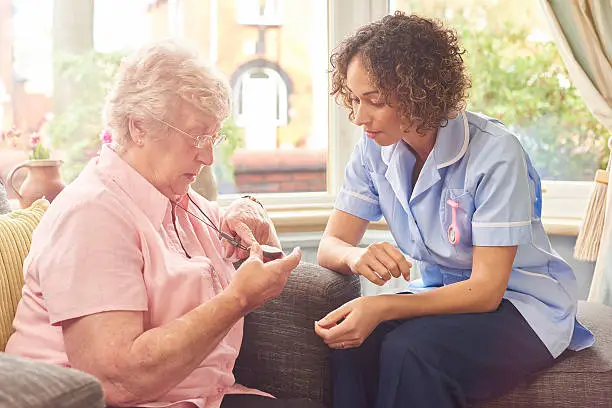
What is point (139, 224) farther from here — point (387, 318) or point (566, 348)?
point (566, 348)

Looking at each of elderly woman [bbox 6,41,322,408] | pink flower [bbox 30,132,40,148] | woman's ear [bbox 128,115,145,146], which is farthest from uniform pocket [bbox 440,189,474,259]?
pink flower [bbox 30,132,40,148]

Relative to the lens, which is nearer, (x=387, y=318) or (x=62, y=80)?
(x=387, y=318)

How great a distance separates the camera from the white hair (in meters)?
1.57

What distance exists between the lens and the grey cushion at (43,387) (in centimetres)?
104

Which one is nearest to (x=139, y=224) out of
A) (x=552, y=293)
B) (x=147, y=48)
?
(x=147, y=48)

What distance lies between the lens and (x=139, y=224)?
5.07 feet

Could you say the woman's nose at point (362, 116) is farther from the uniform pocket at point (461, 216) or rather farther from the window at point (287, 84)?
the window at point (287, 84)

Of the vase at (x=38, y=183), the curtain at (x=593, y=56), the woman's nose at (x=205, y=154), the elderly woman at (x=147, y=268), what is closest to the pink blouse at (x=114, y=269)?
the elderly woman at (x=147, y=268)

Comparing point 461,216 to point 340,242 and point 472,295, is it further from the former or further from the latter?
point 340,242

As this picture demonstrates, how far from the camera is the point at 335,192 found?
10.8ft

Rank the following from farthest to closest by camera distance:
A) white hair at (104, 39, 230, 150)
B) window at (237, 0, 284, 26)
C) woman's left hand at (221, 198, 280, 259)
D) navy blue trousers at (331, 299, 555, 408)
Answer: window at (237, 0, 284, 26) < woman's left hand at (221, 198, 280, 259) < navy blue trousers at (331, 299, 555, 408) < white hair at (104, 39, 230, 150)

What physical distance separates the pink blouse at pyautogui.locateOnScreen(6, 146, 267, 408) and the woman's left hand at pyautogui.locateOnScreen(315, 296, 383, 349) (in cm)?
21

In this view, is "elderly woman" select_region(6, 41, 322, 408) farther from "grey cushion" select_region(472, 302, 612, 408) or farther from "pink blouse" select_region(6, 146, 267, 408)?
"grey cushion" select_region(472, 302, 612, 408)

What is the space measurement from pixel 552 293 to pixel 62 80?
1.85 meters
